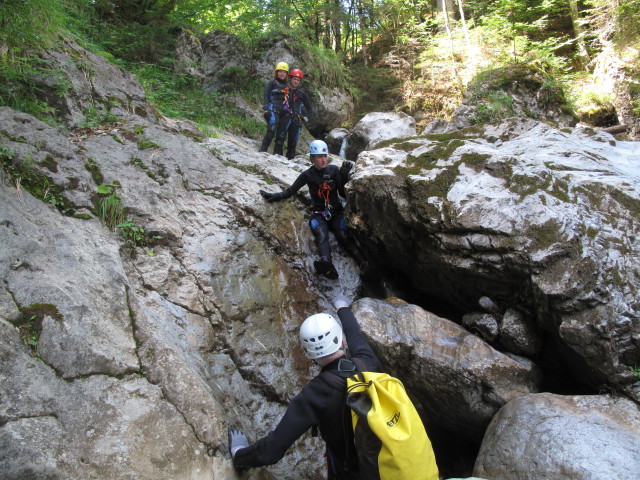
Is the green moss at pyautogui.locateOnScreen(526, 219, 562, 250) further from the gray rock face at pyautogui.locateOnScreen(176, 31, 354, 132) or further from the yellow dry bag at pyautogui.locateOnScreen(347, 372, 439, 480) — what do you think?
the gray rock face at pyautogui.locateOnScreen(176, 31, 354, 132)

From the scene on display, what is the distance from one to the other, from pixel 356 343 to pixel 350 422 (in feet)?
2.47

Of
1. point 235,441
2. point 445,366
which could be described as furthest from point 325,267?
point 235,441

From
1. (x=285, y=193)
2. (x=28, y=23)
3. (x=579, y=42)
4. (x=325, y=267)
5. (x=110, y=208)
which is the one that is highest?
(x=579, y=42)

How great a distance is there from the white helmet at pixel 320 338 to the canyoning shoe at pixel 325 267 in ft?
10.3

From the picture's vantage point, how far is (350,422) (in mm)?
2842

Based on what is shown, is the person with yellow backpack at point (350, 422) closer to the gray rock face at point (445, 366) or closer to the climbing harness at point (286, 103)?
the gray rock face at point (445, 366)

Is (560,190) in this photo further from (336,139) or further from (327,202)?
(336,139)

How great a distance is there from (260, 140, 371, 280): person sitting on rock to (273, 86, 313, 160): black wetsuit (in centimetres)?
307

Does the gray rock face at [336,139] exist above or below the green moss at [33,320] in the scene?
above

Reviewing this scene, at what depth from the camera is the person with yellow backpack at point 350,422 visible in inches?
96.5

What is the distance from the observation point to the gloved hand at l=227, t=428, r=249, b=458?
317 cm

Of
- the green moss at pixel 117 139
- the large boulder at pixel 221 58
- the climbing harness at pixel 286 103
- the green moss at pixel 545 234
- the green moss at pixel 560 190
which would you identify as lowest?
the green moss at pixel 545 234

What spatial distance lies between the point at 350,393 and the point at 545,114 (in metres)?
11.6

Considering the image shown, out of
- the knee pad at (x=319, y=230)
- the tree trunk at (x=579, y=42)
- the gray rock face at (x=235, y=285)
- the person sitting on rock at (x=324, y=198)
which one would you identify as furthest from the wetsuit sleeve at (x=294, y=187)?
the tree trunk at (x=579, y=42)
